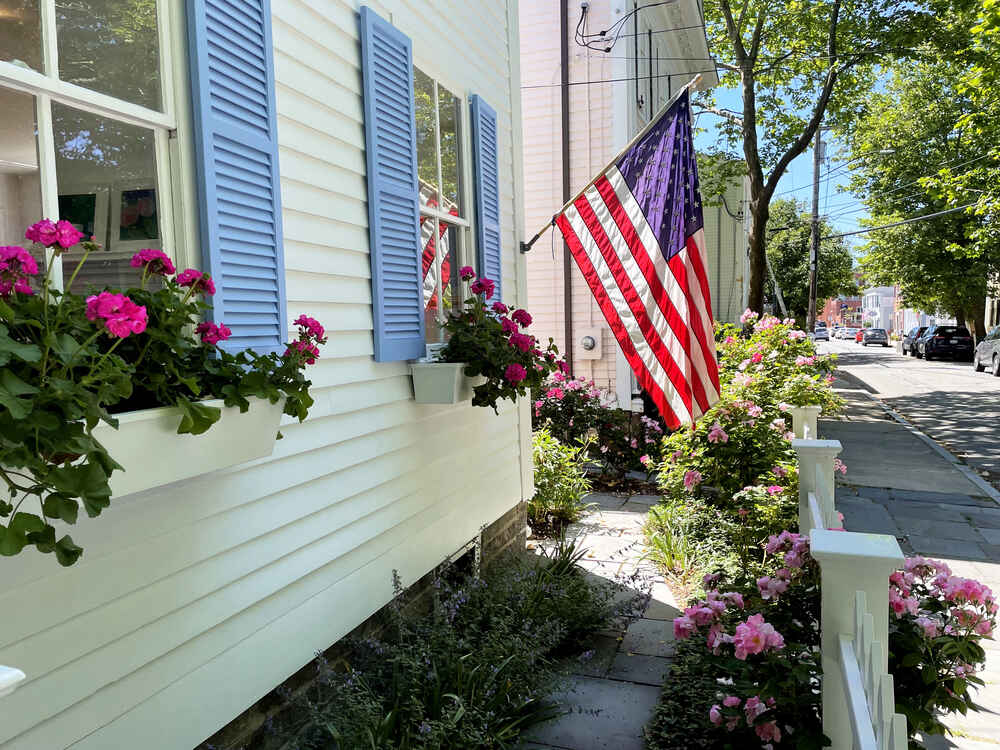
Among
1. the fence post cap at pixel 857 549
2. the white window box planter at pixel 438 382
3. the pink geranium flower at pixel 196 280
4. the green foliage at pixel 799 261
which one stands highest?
the green foliage at pixel 799 261

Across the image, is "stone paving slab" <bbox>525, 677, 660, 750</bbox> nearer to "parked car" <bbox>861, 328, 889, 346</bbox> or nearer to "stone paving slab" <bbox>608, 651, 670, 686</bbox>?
"stone paving slab" <bbox>608, 651, 670, 686</bbox>

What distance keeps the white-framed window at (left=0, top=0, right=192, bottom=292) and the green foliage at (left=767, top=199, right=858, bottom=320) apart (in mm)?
42230

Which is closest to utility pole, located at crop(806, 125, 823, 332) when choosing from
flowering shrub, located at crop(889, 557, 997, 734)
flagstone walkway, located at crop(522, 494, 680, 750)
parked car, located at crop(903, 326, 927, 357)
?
parked car, located at crop(903, 326, 927, 357)

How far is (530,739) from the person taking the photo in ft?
10.7

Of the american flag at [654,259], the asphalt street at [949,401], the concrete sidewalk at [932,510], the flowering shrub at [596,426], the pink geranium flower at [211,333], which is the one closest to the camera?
the pink geranium flower at [211,333]

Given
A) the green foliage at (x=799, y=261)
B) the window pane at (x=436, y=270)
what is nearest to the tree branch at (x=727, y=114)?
the window pane at (x=436, y=270)

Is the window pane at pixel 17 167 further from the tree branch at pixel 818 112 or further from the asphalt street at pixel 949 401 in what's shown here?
the tree branch at pixel 818 112

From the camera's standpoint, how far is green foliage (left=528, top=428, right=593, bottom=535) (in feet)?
21.6

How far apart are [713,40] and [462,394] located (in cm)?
1423

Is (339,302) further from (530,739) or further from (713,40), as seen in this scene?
(713,40)

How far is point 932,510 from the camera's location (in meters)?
7.25

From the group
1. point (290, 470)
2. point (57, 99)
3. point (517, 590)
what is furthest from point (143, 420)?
point (517, 590)

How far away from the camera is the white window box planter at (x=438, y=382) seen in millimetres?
3672

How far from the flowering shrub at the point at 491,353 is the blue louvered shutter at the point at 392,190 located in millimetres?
204
